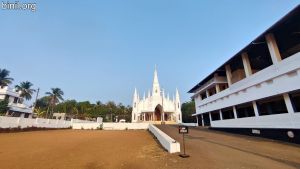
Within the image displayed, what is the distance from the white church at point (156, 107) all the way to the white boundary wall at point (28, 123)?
812 inches

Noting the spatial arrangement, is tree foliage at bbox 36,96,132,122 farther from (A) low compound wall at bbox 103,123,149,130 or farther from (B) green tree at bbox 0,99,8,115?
(B) green tree at bbox 0,99,8,115

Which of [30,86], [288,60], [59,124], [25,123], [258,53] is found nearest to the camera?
[288,60]

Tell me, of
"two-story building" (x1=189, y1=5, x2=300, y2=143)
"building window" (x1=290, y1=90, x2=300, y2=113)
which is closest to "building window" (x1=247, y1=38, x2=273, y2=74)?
"two-story building" (x1=189, y1=5, x2=300, y2=143)

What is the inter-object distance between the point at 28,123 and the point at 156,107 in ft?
108

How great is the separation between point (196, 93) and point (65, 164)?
96.9 feet

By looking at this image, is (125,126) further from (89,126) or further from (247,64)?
(247,64)

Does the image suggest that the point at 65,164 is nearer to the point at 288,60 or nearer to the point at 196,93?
the point at 288,60

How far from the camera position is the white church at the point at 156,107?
4984 centimetres

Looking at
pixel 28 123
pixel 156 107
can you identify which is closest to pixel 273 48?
pixel 28 123

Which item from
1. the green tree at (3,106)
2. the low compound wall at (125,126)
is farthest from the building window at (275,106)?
the green tree at (3,106)

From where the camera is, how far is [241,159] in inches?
304

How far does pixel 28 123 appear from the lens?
2652 cm

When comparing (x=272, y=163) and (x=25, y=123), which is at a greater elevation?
(x=25, y=123)

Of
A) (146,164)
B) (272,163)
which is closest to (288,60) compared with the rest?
(272,163)
